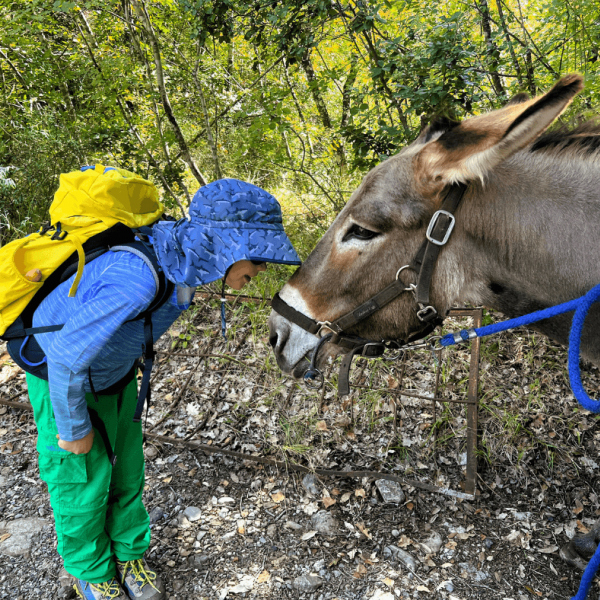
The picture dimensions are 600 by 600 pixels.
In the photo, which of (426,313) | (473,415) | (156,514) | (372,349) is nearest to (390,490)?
(473,415)

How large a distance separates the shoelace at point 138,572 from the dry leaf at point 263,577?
59cm

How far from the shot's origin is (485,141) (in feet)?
4.62

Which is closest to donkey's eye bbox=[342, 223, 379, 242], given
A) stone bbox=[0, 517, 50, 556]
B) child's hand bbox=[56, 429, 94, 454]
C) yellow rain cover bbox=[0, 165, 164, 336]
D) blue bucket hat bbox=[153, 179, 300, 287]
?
blue bucket hat bbox=[153, 179, 300, 287]

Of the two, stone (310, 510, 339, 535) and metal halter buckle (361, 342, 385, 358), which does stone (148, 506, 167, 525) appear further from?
metal halter buckle (361, 342, 385, 358)

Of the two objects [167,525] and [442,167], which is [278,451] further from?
[442,167]

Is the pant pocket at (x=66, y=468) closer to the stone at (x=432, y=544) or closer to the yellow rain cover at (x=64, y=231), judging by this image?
the yellow rain cover at (x=64, y=231)

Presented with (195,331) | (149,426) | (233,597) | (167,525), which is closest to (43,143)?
(195,331)

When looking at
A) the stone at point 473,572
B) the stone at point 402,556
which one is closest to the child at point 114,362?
the stone at point 402,556

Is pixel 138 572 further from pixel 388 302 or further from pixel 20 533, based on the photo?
pixel 388 302

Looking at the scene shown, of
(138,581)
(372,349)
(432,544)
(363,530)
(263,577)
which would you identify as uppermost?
(372,349)

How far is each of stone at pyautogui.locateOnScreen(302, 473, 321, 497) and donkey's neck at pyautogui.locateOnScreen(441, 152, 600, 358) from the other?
2091 millimetres

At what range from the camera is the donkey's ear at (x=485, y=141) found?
124 centimetres

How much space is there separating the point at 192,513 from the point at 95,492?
3.59ft

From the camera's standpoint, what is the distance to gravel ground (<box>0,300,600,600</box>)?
2535mm
